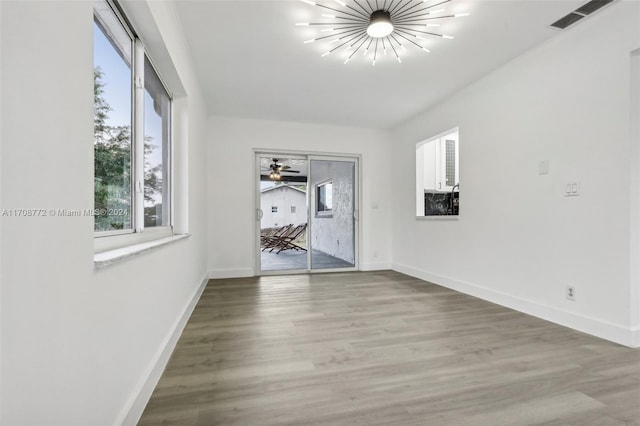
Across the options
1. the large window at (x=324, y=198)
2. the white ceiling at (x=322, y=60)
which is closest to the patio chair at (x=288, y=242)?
the large window at (x=324, y=198)

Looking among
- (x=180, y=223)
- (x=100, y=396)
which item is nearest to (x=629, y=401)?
(x=100, y=396)

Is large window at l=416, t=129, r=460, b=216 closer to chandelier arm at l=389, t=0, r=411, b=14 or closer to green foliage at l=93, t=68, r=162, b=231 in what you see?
chandelier arm at l=389, t=0, r=411, b=14

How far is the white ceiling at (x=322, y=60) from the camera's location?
2.22 m

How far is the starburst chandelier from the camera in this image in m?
2.14

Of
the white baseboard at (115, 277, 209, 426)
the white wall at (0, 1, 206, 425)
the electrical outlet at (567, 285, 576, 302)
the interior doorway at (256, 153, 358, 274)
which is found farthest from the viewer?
the interior doorway at (256, 153, 358, 274)

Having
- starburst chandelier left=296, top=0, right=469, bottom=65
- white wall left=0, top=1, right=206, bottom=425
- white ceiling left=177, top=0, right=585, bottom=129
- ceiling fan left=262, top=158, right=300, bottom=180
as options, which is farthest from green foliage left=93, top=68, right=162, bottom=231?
ceiling fan left=262, top=158, right=300, bottom=180

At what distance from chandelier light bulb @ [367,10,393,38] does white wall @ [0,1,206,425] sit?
187cm

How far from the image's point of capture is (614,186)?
2.15 metres

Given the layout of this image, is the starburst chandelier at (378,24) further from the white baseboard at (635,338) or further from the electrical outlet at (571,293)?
the white baseboard at (635,338)

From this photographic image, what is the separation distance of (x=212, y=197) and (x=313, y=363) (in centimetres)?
334

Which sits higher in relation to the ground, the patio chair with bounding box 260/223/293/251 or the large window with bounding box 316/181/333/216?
the large window with bounding box 316/181/333/216

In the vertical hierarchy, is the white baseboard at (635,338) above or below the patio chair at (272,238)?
below

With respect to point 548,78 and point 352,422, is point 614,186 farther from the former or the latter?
point 352,422

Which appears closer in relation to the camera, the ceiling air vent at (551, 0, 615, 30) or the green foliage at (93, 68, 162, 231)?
the green foliage at (93, 68, 162, 231)
